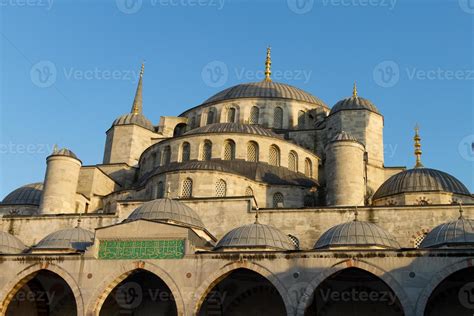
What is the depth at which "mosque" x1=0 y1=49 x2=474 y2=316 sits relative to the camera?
19.0 meters

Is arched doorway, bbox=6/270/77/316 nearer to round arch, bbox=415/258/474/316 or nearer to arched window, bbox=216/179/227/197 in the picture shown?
arched window, bbox=216/179/227/197

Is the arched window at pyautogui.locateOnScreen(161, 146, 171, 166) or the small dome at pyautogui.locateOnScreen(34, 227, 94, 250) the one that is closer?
the small dome at pyautogui.locateOnScreen(34, 227, 94, 250)

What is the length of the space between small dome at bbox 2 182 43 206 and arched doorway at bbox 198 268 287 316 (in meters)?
12.2

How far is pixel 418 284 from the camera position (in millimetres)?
18109

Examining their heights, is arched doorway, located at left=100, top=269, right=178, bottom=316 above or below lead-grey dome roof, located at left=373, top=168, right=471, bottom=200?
below

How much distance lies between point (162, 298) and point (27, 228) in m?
7.14

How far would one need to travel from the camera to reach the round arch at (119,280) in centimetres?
1952

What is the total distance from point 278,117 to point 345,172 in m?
11.1

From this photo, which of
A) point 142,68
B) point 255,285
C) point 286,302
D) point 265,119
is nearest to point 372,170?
point 265,119

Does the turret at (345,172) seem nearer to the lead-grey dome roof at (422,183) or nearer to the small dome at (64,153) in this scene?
the lead-grey dome roof at (422,183)

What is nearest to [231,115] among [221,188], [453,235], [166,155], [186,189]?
[166,155]

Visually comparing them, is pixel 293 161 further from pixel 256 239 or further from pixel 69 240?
pixel 69 240

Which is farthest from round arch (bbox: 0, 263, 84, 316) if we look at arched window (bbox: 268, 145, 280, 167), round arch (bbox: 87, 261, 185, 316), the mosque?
arched window (bbox: 268, 145, 280, 167)

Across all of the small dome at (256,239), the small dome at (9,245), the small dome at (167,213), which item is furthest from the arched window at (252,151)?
the small dome at (9,245)
